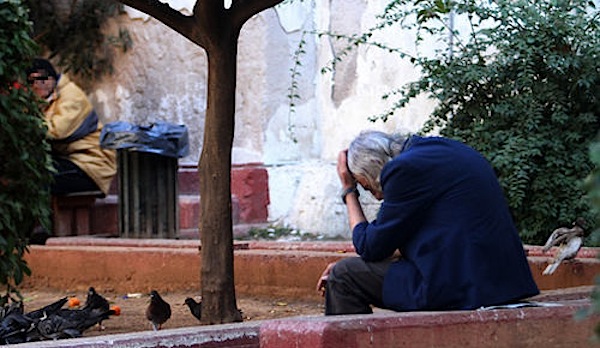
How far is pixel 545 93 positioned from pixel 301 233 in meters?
3.55

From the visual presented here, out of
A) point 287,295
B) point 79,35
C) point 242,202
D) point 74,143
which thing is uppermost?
point 79,35

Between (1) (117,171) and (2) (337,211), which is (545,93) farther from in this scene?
(1) (117,171)

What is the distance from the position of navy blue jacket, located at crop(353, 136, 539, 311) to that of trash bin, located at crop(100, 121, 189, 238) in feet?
21.3

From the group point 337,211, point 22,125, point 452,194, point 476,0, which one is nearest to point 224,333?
point 452,194

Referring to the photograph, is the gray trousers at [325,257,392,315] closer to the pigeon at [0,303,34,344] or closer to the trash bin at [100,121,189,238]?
the pigeon at [0,303,34,344]

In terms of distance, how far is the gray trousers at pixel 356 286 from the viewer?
13.4 feet

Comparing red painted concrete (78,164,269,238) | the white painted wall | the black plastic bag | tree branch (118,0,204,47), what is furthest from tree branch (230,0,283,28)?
red painted concrete (78,164,269,238)

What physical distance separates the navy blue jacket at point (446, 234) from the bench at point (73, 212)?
22.0ft

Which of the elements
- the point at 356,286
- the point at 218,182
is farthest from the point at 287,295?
the point at 356,286

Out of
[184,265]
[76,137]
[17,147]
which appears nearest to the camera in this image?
[17,147]

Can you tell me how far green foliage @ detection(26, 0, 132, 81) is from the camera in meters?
11.6

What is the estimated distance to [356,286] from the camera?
412 cm

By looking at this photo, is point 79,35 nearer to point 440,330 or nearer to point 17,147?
point 17,147

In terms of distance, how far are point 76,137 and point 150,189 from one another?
2.83ft
